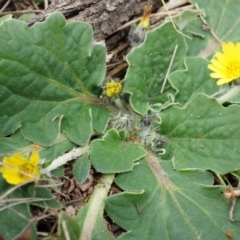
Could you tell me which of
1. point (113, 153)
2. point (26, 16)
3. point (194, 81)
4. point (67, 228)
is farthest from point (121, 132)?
point (26, 16)

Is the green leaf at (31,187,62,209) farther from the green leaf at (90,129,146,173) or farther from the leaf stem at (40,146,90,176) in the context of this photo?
the green leaf at (90,129,146,173)

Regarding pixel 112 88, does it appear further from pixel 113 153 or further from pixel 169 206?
pixel 169 206

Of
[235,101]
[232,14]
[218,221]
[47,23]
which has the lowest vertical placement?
[218,221]

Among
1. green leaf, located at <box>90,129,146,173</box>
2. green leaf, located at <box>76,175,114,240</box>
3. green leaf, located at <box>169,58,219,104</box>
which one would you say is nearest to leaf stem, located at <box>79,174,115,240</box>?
green leaf, located at <box>76,175,114,240</box>

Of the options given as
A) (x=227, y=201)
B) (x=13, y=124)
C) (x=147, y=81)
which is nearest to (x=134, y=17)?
(x=147, y=81)

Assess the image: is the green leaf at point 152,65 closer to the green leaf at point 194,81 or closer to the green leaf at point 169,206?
the green leaf at point 194,81

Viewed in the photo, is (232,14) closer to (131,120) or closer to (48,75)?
(131,120)
